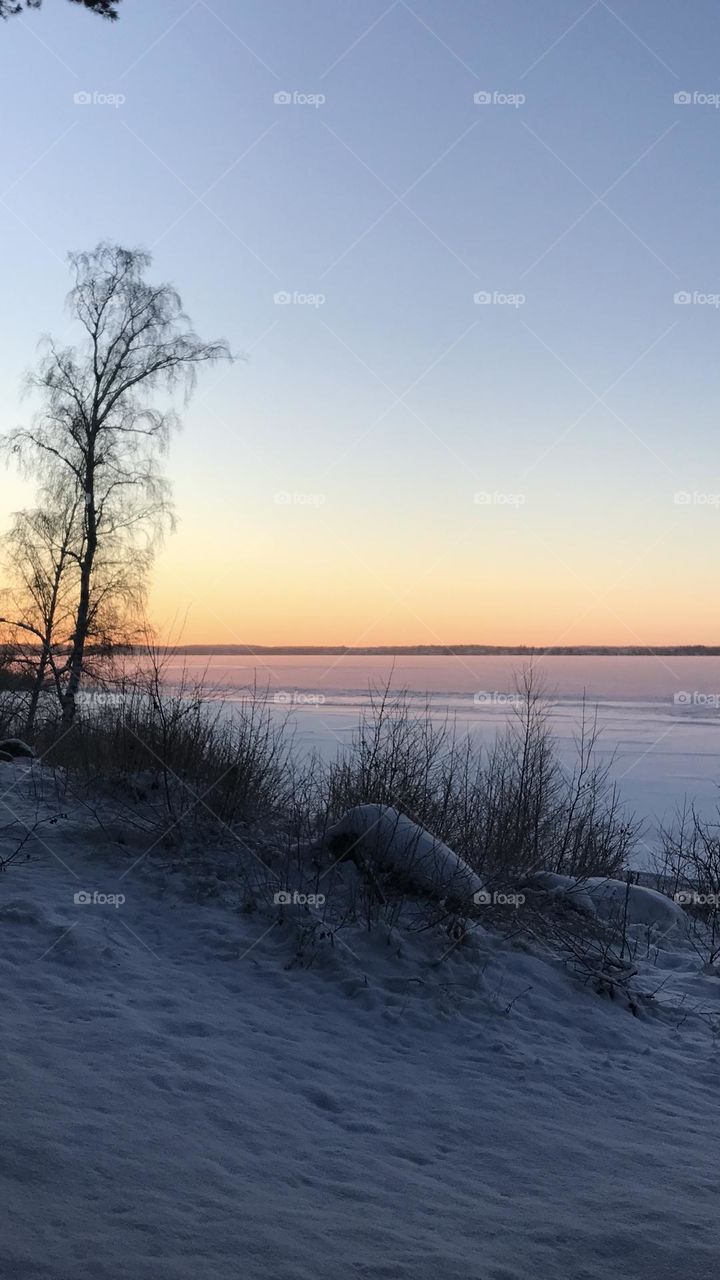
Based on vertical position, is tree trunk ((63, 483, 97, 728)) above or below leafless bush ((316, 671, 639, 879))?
above


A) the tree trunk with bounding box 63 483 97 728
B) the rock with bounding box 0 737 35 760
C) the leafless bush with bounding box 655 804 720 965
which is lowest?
the leafless bush with bounding box 655 804 720 965

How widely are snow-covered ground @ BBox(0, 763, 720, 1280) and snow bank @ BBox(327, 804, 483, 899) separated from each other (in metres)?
0.64

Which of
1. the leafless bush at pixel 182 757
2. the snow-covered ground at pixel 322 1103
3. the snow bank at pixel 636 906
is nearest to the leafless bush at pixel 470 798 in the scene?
the snow bank at pixel 636 906

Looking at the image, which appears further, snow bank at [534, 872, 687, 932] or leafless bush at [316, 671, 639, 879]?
snow bank at [534, 872, 687, 932]

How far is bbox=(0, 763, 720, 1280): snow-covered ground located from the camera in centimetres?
367

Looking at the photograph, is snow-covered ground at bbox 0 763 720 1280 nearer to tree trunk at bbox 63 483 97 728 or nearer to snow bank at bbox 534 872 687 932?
snow bank at bbox 534 872 687 932

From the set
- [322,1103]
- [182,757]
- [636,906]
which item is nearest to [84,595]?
[182,757]

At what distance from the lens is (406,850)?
337 inches

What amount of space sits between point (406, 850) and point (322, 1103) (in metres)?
3.51

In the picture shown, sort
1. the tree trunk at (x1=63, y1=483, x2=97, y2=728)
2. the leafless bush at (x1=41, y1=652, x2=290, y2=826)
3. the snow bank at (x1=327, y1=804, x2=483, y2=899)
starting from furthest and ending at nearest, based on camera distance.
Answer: the tree trunk at (x1=63, y1=483, x2=97, y2=728), the leafless bush at (x1=41, y1=652, x2=290, y2=826), the snow bank at (x1=327, y1=804, x2=483, y2=899)

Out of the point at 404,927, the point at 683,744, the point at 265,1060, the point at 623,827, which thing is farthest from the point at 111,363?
the point at 683,744

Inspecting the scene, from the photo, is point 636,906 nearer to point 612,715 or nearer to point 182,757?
point 182,757

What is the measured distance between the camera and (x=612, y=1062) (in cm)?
651

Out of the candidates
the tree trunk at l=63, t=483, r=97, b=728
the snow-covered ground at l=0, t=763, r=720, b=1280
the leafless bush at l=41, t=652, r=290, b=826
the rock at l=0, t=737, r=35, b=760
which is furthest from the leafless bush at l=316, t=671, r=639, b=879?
the tree trunk at l=63, t=483, r=97, b=728
